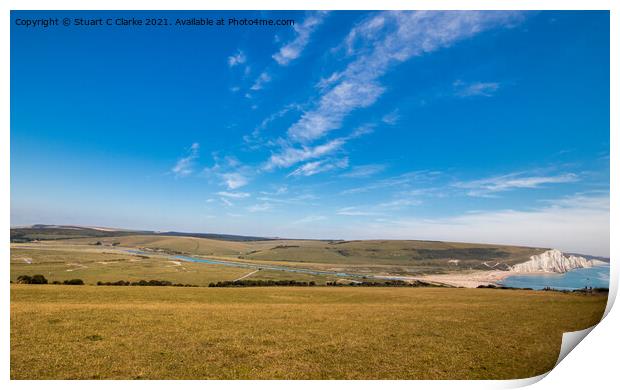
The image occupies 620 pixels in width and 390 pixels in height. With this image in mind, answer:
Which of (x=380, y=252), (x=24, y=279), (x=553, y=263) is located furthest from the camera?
(x=380, y=252)

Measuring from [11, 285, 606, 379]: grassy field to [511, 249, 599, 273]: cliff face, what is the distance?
1.70 m

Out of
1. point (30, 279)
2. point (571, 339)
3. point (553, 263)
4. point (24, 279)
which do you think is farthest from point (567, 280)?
point (24, 279)

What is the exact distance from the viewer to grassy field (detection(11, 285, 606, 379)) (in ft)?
31.1

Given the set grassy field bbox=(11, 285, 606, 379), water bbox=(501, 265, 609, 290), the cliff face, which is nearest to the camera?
grassy field bbox=(11, 285, 606, 379)

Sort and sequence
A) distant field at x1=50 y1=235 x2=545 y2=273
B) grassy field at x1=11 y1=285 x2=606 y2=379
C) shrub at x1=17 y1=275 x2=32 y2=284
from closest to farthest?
grassy field at x1=11 y1=285 x2=606 y2=379 < shrub at x1=17 y1=275 x2=32 y2=284 < distant field at x1=50 y1=235 x2=545 y2=273

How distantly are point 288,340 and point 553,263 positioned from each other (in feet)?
61.5

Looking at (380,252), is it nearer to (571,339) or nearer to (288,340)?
(571,339)

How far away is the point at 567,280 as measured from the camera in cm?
1794

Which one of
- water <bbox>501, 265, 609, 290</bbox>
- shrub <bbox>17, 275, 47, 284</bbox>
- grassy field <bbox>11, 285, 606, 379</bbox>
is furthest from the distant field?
shrub <bbox>17, 275, 47, 284</bbox>

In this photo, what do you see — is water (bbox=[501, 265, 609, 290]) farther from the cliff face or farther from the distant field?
the distant field

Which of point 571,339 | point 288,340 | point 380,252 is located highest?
point 571,339

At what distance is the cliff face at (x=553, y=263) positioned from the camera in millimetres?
15102
